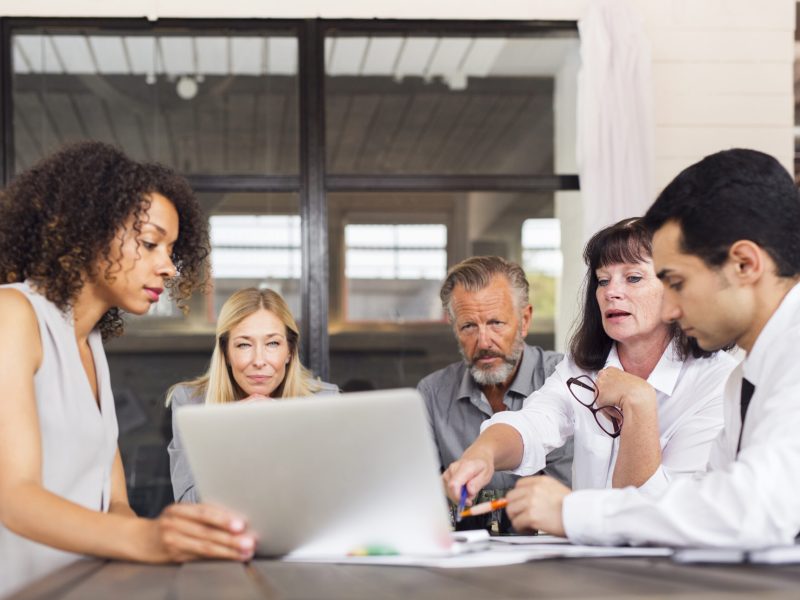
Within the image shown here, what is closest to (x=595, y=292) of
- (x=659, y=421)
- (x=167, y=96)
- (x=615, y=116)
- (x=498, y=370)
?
(x=659, y=421)

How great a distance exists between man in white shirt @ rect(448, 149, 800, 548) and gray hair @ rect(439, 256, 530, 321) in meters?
1.59

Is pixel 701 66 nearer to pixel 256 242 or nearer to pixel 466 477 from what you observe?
pixel 256 242

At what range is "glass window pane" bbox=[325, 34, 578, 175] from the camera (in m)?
4.80

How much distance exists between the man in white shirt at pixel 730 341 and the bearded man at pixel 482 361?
1494 mm

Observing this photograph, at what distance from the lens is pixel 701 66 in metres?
4.64

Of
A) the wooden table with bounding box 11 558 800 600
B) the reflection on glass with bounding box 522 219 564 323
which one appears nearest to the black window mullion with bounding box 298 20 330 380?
the reflection on glass with bounding box 522 219 564 323

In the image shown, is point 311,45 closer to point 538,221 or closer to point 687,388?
point 538,221

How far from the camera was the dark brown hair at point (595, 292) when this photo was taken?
2.53 m

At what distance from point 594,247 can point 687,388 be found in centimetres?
41

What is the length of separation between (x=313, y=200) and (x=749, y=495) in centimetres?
339

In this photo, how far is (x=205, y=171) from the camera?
15.6 ft

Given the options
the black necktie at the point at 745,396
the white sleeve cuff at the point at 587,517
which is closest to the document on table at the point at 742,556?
the white sleeve cuff at the point at 587,517

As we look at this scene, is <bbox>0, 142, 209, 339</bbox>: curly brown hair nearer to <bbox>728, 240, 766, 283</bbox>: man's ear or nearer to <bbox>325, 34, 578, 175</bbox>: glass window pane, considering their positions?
<bbox>728, 240, 766, 283</bbox>: man's ear

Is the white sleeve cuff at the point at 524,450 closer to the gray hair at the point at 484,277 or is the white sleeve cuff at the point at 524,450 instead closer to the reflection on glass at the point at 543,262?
the gray hair at the point at 484,277
